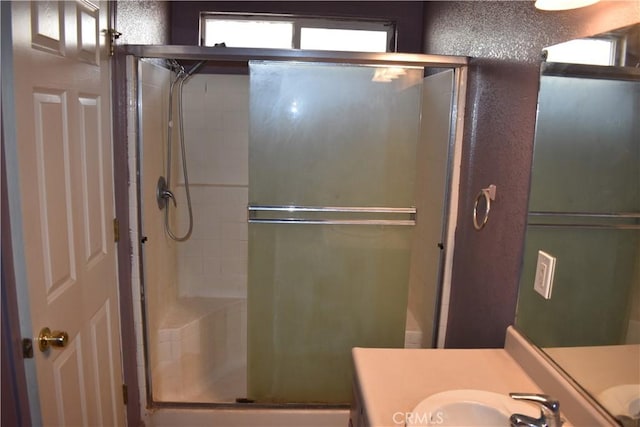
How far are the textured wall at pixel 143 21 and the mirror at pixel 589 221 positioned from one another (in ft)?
5.01

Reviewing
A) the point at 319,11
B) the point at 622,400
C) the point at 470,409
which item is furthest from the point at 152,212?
the point at 622,400

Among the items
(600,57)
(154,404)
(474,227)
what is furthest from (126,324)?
(600,57)

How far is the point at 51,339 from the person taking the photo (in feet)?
4.20

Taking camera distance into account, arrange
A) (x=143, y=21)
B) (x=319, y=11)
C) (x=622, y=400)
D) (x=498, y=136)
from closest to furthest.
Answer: (x=622, y=400), (x=498, y=136), (x=143, y=21), (x=319, y=11)

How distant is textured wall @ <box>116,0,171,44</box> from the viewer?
1.89m

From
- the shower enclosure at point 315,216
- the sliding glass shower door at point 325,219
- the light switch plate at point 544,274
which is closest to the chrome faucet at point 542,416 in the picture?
the light switch plate at point 544,274

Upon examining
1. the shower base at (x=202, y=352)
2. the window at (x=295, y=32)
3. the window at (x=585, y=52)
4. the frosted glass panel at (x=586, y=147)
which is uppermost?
the window at (x=295, y=32)

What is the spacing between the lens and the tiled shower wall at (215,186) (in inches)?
116

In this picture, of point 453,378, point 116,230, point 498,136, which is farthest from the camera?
point 116,230

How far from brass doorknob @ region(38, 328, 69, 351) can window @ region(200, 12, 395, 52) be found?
210 cm

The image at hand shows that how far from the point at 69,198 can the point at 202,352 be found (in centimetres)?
156

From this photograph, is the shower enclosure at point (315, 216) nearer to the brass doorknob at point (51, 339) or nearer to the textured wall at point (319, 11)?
the textured wall at point (319, 11)

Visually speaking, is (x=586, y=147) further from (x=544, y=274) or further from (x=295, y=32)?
(x=295, y=32)

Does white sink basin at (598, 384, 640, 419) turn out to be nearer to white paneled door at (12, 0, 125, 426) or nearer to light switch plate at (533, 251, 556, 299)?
light switch plate at (533, 251, 556, 299)
